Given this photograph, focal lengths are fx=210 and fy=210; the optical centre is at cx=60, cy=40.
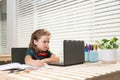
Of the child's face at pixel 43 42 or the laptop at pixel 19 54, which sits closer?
the child's face at pixel 43 42

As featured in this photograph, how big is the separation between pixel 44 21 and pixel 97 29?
3.03 ft

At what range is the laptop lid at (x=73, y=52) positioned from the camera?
1.41 metres

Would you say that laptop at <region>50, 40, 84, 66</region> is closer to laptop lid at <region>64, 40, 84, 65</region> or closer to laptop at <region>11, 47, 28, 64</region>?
laptop lid at <region>64, 40, 84, 65</region>

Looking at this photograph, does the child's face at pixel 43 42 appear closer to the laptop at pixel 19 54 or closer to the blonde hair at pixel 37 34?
the blonde hair at pixel 37 34

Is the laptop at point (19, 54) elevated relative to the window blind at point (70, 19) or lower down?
lower down

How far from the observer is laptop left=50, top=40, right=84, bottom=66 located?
1.40 m

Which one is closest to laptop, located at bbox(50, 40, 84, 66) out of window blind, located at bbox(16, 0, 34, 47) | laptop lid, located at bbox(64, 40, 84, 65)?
laptop lid, located at bbox(64, 40, 84, 65)

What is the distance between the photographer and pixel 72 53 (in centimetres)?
147

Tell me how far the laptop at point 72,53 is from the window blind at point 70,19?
366 millimetres

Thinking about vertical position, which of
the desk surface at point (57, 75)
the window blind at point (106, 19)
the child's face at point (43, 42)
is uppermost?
the window blind at point (106, 19)

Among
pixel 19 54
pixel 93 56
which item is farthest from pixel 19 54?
pixel 93 56

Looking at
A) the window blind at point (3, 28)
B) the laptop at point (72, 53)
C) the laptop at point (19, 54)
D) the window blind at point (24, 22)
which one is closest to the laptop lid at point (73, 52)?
the laptop at point (72, 53)

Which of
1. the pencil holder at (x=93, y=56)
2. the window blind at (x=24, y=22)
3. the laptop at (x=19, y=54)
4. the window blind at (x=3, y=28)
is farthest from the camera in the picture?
the window blind at (x=3, y=28)

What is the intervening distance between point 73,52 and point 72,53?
0.7 inches
